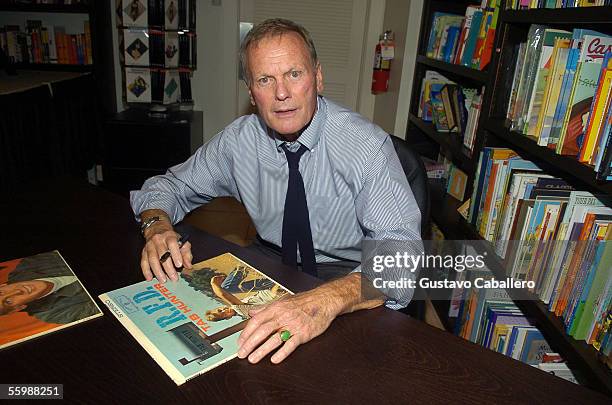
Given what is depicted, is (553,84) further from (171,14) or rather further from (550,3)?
(171,14)

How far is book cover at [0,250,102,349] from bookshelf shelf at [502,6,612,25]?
52.2 inches

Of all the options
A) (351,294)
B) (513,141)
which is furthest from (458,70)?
(351,294)

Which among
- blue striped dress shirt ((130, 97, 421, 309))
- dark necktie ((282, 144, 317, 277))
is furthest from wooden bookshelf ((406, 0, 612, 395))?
dark necktie ((282, 144, 317, 277))

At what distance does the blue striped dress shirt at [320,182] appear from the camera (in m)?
1.19

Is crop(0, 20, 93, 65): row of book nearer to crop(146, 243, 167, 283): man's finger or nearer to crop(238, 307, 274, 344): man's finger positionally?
crop(146, 243, 167, 283): man's finger

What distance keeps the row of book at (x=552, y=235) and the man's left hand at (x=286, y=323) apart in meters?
0.75

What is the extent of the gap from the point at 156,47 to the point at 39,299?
2.83m

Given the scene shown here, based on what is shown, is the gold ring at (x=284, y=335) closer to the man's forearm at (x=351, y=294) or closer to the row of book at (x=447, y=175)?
the man's forearm at (x=351, y=294)

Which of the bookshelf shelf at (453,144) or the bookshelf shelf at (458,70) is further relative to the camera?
the bookshelf shelf at (453,144)

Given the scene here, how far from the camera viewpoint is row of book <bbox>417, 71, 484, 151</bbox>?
2.03 m

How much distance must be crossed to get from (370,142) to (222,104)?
8.69ft

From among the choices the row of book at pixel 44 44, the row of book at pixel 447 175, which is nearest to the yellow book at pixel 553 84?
the row of book at pixel 447 175

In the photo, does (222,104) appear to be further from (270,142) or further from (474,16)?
(270,142)

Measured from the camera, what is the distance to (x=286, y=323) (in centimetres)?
80
